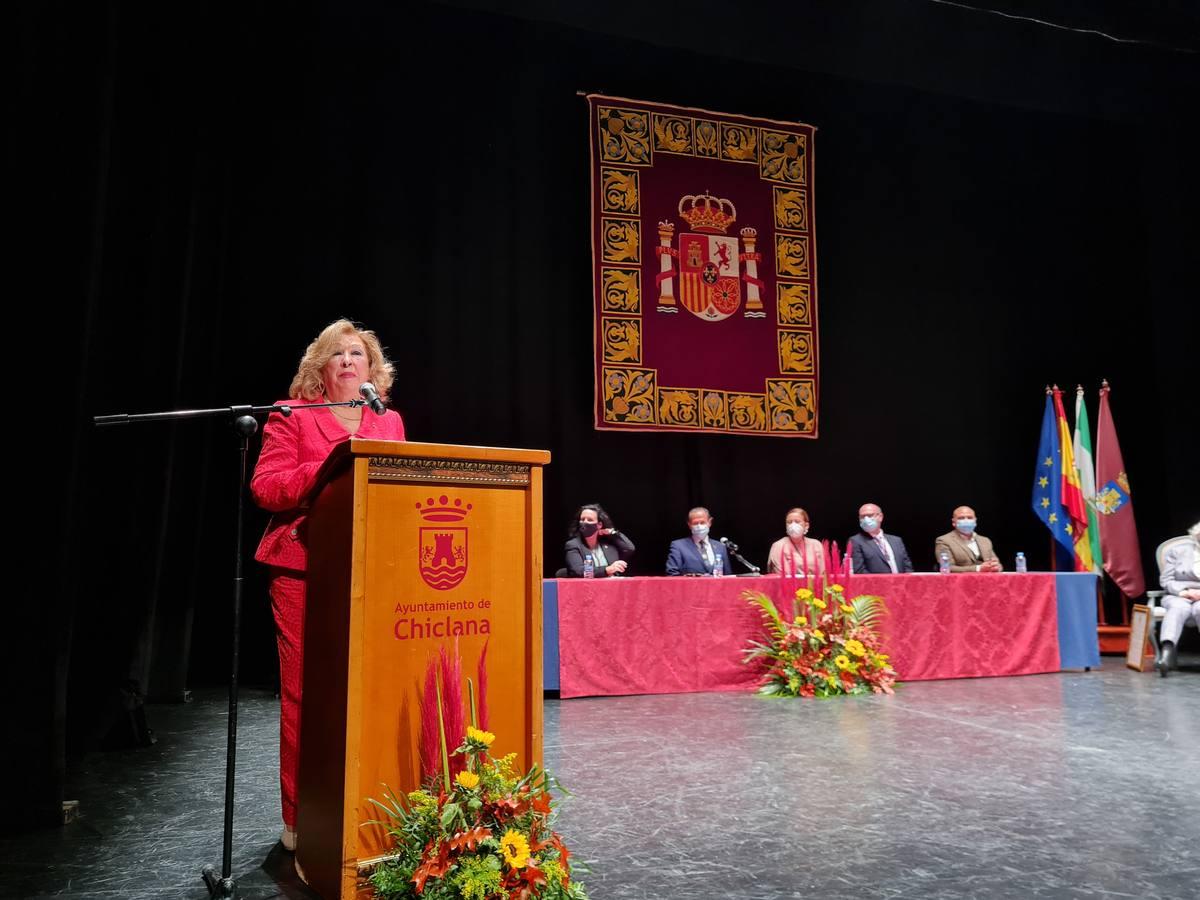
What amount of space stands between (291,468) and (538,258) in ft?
15.1

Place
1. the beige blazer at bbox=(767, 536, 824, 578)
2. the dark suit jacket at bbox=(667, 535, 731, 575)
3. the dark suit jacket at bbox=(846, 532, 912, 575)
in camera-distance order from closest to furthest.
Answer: the dark suit jacket at bbox=(667, 535, 731, 575)
the beige blazer at bbox=(767, 536, 824, 578)
the dark suit jacket at bbox=(846, 532, 912, 575)

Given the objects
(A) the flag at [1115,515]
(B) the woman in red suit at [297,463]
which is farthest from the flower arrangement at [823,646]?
(B) the woman in red suit at [297,463]

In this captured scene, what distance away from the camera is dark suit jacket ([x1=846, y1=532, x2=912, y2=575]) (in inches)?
234

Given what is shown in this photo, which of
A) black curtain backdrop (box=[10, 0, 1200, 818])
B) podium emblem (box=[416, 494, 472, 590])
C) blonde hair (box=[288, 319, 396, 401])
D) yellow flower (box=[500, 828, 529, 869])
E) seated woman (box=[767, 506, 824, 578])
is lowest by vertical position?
yellow flower (box=[500, 828, 529, 869])

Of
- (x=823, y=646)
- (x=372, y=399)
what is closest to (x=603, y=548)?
(x=823, y=646)

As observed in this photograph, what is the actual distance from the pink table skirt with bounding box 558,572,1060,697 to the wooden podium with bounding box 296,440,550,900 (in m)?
2.87

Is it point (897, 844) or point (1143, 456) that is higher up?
point (1143, 456)

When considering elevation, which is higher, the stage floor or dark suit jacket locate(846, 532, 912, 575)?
dark suit jacket locate(846, 532, 912, 575)

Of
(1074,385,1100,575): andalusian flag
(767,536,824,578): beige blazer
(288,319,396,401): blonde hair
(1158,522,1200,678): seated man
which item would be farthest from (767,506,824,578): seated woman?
(288,319,396,401): blonde hair

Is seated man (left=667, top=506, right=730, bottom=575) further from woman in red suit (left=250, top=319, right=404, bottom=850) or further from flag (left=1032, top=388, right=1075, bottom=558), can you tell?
woman in red suit (left=250, top=319, right=404, bottom=850)

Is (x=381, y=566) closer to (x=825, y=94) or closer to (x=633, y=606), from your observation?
(x=633, y=606)

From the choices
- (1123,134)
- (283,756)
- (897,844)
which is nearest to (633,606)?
(897,844)

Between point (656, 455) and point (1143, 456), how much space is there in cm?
455

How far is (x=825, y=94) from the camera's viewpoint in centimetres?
718
